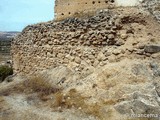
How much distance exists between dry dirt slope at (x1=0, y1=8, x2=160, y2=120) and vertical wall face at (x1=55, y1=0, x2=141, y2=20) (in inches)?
199

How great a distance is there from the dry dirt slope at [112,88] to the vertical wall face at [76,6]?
6657mm

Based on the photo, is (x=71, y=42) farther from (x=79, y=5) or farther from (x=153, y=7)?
(x=79, y=5)

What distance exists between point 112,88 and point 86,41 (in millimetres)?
3298

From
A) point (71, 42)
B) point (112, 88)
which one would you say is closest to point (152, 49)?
point (112, 88)

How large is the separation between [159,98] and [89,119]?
251 cm

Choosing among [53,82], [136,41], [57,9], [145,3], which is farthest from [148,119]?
[57,9]

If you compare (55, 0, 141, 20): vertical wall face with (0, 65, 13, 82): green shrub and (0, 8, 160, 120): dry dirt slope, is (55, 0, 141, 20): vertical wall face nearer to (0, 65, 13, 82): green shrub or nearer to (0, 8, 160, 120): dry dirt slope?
(0, 8, 160, 120): dry dirt slope

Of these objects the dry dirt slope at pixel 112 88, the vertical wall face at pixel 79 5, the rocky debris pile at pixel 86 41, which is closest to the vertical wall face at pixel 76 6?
the vertical wall face at pixel 79 5

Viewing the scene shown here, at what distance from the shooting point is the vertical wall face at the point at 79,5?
1858 cm

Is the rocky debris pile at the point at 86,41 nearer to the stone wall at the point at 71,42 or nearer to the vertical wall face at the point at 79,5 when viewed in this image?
the stone wall at the point at 71,42

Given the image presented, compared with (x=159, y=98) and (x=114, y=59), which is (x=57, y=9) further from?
(x=159, y=98)

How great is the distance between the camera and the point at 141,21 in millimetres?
12469

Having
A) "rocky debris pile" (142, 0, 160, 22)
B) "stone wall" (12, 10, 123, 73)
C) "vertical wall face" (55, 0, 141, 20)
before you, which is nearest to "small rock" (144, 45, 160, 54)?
"stone wall" (12, 10, 123, 73)

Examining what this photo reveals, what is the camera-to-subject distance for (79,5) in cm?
2153
